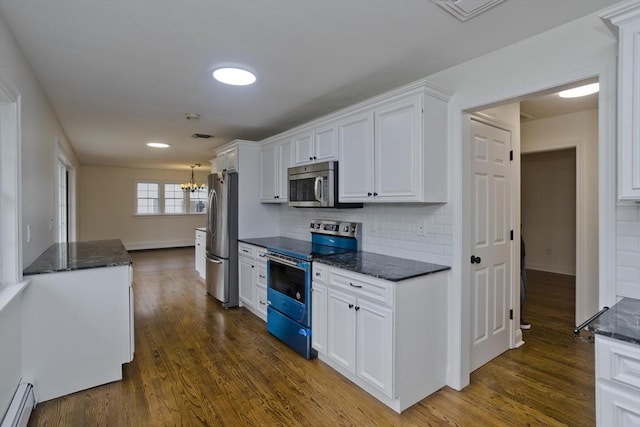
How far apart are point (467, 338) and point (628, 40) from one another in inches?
81.1

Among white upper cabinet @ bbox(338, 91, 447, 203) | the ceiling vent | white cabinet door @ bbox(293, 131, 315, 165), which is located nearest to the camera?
the ceiling vent

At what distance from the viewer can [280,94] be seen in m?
3.07

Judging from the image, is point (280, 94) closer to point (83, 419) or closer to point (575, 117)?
point (83, 419)

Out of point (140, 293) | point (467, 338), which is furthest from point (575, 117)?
point (140, 293)

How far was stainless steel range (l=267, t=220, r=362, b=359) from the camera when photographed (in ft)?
9.43

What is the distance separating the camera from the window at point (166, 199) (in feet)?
30.8

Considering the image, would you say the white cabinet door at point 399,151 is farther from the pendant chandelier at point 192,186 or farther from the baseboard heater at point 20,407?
the pendant chandelier at point 192,186

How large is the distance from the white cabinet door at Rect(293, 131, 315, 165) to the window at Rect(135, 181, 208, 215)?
6.72 metres

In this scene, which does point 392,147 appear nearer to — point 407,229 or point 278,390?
point 407,229

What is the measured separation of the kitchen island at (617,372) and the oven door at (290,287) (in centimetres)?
197

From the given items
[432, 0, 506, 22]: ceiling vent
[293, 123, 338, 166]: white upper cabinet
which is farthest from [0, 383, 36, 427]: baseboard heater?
[432, 0, 506, 22]: ceiling vent

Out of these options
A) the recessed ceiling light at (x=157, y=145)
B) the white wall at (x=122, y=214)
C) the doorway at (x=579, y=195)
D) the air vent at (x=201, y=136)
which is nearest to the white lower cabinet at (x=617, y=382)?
the doorway at (x=579, y=195)

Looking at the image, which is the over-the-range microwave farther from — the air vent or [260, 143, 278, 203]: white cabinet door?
the air vent

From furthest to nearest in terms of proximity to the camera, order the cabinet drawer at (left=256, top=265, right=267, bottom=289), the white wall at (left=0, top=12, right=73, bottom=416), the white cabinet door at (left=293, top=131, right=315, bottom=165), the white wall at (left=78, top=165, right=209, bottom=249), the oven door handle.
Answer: the white wall at (left=78, top=165, right=209, bottom=249), the cabinet drawer at (left=256, top=265, right=267, bottom=289), the white cabinet door at (left=293, top=131, right=315, bottom=165), the oven door handle, the white wall at (left=0, top=12, right=73, bottom=416)
